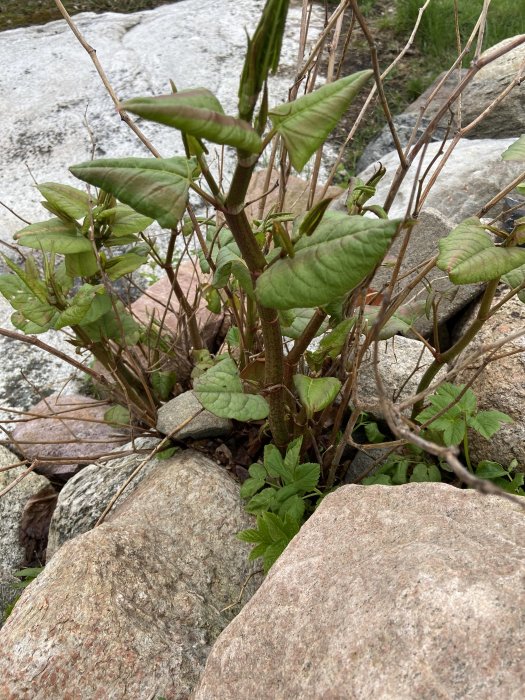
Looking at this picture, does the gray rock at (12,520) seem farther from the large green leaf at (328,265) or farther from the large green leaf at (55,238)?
the large green leaf at (328,265)

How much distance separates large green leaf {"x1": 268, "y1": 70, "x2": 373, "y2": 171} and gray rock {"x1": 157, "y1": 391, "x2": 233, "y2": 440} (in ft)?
3.23

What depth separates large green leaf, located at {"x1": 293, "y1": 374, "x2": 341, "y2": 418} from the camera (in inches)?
50.7

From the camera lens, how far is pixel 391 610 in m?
0.92

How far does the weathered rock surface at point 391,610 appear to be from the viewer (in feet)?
2.72

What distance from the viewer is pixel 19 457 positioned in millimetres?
2426

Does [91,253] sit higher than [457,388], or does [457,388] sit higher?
[91,253]

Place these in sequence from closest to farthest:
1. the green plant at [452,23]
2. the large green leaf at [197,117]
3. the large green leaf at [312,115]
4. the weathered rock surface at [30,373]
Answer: the large green leaf at [197,117] → the large green leaf at [312,115] → the weathered rock surface at [30,373] → the green plant at [452,23]

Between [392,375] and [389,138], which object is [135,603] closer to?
[392,375]

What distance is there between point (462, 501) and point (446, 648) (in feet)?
1.13

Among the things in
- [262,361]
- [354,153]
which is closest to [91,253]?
[262,361]

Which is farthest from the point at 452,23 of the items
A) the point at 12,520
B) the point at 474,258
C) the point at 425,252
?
the point at 12,520

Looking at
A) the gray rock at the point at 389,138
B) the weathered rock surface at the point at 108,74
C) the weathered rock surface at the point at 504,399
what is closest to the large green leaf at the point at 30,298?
the weathered rock surface at the point at 504,399

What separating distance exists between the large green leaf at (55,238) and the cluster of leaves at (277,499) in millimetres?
651

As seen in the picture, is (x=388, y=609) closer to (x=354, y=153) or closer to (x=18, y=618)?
(x=18, y=618)
